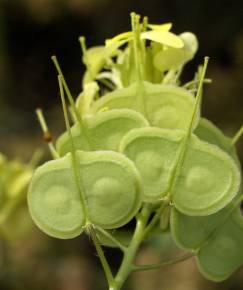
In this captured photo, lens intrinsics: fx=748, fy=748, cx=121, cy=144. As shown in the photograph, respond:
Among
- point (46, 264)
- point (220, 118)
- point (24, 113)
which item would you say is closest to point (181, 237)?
point (46, 264)

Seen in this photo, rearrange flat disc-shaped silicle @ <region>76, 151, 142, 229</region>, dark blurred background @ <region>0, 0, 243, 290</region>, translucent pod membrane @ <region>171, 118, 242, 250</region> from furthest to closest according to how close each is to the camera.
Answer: dark blurred background @ <region>0, 0, 243, 290</region> → translucent pod membrane @ <region>171, 118, 242, 250</region> → flat disc-shaped silicle @ <region>76, 151, 142, 229</region>

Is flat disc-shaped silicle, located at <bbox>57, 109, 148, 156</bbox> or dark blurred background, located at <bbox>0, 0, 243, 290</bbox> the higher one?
flat disc-shaped silicle, located at <bbox>57, 109, 148, 156</bbox>

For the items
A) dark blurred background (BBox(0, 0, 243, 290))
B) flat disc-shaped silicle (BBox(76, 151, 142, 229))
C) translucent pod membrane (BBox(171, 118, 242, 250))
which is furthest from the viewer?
dark blurred background (BBox(0, 0, 243, 290))

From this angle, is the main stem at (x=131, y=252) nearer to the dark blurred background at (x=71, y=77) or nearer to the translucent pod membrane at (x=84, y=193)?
the translucent pod membrane at (x=84, y=193)

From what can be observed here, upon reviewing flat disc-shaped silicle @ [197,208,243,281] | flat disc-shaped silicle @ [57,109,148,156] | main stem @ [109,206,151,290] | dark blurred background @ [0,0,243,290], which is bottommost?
dark blurred background @ [0,0,243,290]

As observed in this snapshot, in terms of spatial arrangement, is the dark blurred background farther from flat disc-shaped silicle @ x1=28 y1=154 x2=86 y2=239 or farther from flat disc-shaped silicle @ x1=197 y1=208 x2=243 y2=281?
flat disc-shaped silicle @ x1=28 y1=154 x2=86 y2=239

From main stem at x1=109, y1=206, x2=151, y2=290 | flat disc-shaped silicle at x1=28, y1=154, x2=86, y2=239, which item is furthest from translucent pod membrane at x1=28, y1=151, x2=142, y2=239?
main stem at x1=109, y1=206, x2=151, y2=290

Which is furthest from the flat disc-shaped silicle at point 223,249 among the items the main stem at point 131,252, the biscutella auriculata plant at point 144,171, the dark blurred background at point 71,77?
the dark blurred background at point 71,77

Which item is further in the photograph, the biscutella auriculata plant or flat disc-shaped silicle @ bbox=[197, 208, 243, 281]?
flat disc-shaped silicle @ bbox=[197, 208, 243, 281]
